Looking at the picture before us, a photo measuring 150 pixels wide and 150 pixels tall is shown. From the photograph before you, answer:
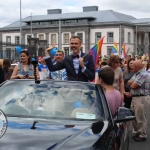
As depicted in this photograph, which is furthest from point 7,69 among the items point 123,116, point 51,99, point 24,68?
point 123,116

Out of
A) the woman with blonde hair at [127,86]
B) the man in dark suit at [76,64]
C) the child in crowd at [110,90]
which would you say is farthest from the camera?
the woman with blonde hair at [127,86]

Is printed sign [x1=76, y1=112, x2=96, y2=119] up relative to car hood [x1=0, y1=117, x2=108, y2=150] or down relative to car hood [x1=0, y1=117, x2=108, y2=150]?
up

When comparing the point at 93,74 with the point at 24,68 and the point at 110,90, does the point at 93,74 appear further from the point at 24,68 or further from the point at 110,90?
the point at 24,68

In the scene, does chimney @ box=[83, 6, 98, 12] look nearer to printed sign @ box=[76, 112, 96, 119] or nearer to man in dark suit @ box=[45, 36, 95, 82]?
man in dark suit @ box=[45, 36, 95, 82]

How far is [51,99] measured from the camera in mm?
4969

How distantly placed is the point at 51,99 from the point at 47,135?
112 cm

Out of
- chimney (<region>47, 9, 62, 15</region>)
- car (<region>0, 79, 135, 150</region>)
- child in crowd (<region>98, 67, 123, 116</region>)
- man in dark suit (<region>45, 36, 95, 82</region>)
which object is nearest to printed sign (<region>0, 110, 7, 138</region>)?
car (<region>0, 79, 135, 150</region>)

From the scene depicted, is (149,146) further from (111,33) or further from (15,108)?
(111,33)

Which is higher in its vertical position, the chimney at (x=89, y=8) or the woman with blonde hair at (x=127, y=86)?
the chimney at (x=89, y=8)

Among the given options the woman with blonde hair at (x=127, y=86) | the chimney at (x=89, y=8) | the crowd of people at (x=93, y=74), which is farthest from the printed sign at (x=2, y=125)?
the chimney at (x=89, y=8)

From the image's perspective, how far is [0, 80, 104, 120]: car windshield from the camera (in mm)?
4754

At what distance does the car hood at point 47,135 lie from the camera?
3.57 meters

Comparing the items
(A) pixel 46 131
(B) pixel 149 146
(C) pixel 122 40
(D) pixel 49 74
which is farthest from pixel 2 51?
(C) pixel 122 40

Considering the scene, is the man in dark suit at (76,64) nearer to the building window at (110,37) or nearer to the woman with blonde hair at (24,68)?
the woman with blonde hair at (24,68)
